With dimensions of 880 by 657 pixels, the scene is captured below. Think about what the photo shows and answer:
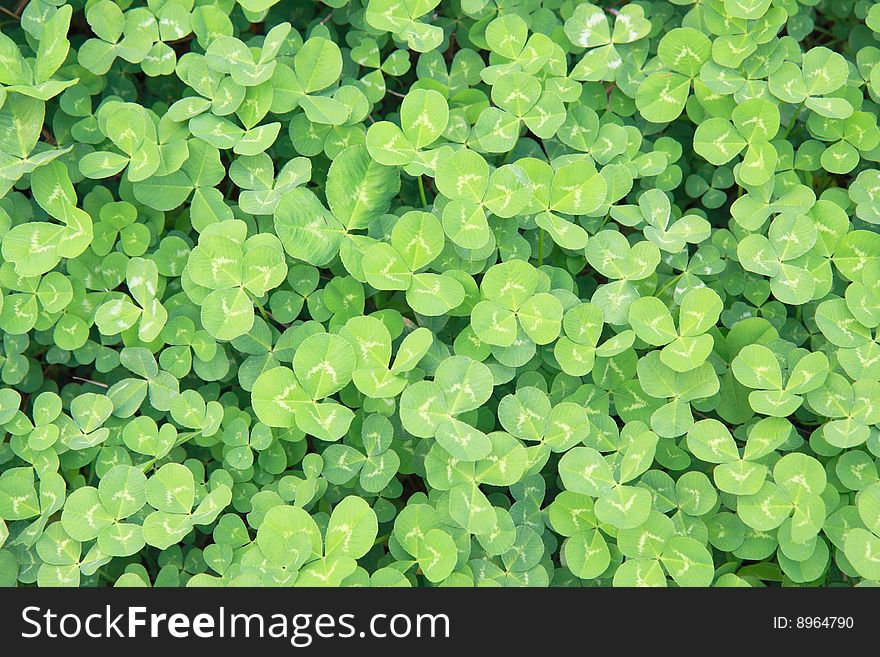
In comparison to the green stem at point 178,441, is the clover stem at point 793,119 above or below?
above

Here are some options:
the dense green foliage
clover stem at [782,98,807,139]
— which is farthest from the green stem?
clover stem at [782,98,807,139]

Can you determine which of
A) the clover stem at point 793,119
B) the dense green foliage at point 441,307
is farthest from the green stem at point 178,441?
the clover stem at point 793,119

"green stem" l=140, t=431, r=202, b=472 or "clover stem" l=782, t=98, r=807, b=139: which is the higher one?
"clover stem" l=782, t=98, r=807, b=139

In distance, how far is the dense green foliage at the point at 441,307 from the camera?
213cm

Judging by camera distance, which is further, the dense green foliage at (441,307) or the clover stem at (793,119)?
the clover stem at (793,119)

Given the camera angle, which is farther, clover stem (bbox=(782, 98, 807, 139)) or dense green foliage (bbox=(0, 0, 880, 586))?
clover stem (bbox=(782, 98, 807, 139))

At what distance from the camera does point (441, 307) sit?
218cm

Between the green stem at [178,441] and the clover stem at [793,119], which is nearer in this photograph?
the green stem at [178,441]

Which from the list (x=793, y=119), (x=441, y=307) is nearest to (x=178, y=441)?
(x=441, y=307)

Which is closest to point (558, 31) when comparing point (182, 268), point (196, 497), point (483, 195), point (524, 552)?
point (483, 195)

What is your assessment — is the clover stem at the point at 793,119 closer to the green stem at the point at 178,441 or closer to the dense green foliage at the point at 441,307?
the dense green foliage at the point at 441,307

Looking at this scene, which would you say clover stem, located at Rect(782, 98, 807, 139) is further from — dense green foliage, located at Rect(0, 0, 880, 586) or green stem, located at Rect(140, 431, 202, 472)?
green stem, located at Rect(140, 431, 202, 472)

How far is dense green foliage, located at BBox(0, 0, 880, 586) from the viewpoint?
2127 millimetres

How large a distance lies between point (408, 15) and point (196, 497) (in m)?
1.58
